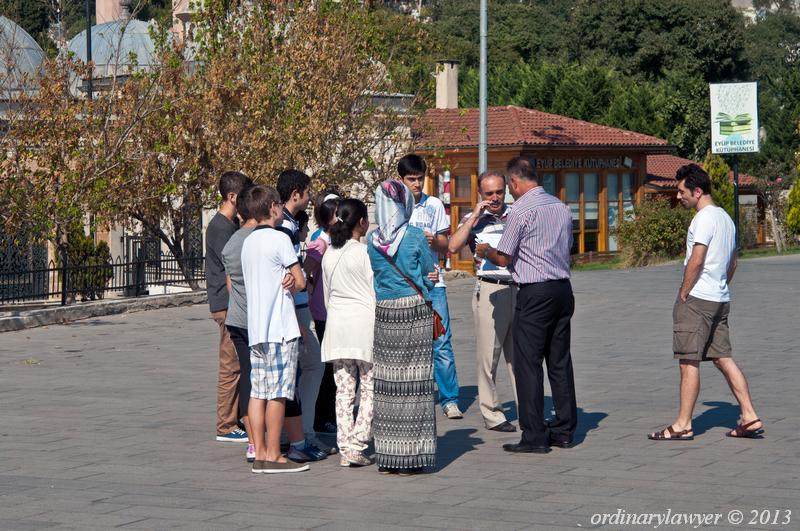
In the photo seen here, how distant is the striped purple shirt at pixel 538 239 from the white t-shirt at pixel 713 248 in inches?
33.5

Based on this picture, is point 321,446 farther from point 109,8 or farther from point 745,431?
point 109,8

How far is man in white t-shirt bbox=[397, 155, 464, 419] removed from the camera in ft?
23.5

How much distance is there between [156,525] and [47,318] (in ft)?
33.3

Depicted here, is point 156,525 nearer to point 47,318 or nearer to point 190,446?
point 190,446

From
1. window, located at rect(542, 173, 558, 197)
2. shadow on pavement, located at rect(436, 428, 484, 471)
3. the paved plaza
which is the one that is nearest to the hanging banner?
window, located at rect(542, 173, 558, 197)

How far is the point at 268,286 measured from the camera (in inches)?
227

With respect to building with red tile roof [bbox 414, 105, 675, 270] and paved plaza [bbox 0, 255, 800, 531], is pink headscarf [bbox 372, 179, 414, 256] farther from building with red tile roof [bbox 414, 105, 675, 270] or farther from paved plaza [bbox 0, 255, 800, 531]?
building with red tile roof [bbox 414, 105, 675, 270]

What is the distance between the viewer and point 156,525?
4.75m

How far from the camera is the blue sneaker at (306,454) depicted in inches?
241

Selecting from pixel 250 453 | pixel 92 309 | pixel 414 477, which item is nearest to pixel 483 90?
pixel 92 309

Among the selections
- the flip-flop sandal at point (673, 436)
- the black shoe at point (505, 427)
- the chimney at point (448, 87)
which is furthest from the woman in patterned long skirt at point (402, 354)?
the chimney at point (448, 87)

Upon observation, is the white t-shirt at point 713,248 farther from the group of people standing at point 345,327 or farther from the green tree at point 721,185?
the green tree at point 721,185

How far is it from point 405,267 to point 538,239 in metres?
1.01

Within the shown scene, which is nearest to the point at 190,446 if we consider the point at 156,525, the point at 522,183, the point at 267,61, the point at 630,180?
the point at 156,525
